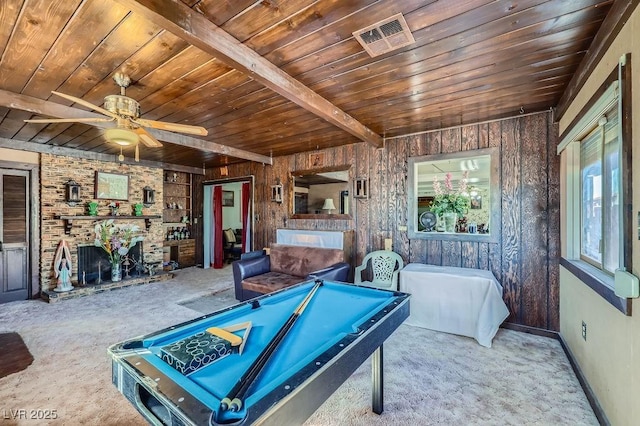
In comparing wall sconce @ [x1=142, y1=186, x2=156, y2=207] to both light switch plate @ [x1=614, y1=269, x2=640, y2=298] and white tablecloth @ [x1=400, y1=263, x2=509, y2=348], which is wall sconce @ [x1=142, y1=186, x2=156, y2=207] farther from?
light switch plate @ [x1=614, y1=269, x2=640, y2=298]

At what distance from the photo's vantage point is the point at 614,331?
165 cm

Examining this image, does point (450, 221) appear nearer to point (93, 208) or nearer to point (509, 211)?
point (509, 211)

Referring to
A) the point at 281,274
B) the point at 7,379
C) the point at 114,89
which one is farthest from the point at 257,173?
the point at 7,379

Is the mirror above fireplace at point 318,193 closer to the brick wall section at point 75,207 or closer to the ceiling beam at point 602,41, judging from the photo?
the ceiling beam at point 602,41

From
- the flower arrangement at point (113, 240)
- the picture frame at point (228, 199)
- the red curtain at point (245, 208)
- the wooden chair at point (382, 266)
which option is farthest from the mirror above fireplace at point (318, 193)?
the picture frame at point (228, 199)

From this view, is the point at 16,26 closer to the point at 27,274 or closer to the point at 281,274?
the point at 281,274

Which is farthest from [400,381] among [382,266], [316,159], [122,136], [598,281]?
[316,159]

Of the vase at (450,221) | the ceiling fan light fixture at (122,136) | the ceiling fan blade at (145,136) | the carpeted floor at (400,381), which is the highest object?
the ceiling fan blade at (145,136)

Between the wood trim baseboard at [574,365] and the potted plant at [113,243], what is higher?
the potted plant at [113,243]

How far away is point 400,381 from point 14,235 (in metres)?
5.97

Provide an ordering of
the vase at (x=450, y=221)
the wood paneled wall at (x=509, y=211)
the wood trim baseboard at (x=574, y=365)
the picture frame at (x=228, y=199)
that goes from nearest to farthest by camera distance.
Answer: the wood trim baseboard at (x=574, y=365)
the wood paneled wall at (x=509, y=211)
the vase at (x=450, y=221)
the picture frame at (x=228, y=199)

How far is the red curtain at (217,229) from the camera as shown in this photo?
23.0 feet

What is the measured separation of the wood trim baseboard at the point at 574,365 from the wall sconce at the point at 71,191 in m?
6.84

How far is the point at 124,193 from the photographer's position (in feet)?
18.4
